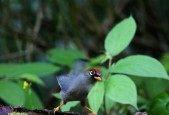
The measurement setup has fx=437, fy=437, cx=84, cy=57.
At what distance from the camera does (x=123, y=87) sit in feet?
3.69

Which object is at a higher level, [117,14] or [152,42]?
[117,14]

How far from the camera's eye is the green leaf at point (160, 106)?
120 centimetres

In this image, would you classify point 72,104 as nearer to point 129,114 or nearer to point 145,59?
point 145,59

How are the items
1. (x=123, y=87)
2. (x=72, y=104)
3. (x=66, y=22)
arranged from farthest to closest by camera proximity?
(x=66, y=22)
(x=72, y=104)
(x=123, y=87)

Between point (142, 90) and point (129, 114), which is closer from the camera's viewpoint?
point (129, 114)

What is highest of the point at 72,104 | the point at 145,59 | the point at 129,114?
the point at 145,59

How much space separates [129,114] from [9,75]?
18.6 inches

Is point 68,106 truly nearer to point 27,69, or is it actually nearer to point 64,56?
point 27,69

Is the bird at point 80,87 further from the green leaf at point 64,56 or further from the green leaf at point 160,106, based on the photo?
the green leaf at point 64,56

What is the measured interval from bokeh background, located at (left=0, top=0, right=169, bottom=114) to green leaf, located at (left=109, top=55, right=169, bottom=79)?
3.20ft

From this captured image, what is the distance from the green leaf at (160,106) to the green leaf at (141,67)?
0.36 ft

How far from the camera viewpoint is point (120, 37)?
1323mm

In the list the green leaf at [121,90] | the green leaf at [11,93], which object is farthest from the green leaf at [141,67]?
the green leaf at [11,93]

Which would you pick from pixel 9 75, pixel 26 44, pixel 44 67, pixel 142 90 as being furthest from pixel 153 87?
pixel 26 44
